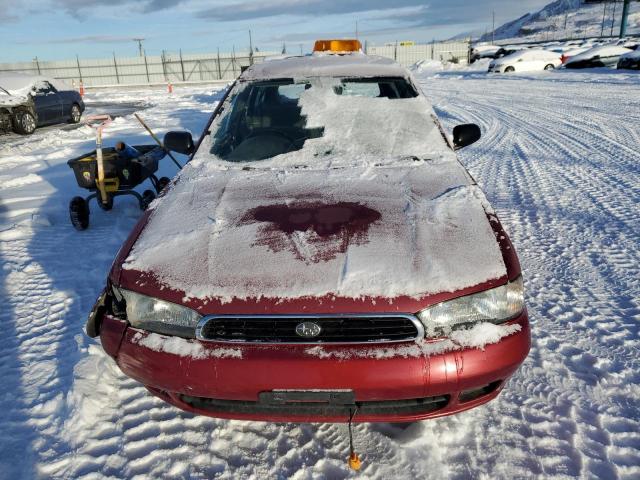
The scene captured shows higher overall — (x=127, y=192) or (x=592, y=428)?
(x=127, y=192)

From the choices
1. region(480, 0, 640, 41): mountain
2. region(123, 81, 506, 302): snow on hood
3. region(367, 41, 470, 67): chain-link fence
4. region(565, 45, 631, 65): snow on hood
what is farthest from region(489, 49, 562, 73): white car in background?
region(480, 0, 640, 41): mountain

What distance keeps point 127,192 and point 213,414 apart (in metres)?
3.53

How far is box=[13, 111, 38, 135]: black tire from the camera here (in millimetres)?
11344

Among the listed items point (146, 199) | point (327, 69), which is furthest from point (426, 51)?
point (327, 69)

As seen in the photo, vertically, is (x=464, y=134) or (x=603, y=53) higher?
(x=603, y=53)

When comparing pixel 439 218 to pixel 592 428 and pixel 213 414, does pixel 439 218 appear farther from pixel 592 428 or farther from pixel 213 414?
pixel 213 414

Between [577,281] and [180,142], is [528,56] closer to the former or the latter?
[577,281]

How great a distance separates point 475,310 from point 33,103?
13423 mm

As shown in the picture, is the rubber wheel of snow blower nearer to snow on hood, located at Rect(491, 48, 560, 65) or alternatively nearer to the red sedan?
the red sedan

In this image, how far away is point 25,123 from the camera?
11.6m

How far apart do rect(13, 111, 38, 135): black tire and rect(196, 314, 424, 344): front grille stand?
12.2 meters

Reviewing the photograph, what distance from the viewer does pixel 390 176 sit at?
2.62m

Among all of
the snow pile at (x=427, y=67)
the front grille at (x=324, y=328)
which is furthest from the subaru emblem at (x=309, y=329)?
the snow pile at (x=427, y=67)

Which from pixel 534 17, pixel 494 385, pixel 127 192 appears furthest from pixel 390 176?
pixel 534 17
